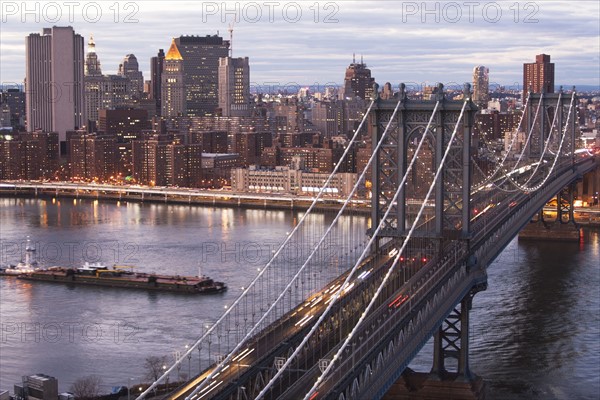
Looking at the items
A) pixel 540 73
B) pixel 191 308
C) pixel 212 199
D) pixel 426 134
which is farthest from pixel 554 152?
pixel 540 73

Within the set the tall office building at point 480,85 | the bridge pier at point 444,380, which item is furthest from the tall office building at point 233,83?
the bridge pier at point 444,380

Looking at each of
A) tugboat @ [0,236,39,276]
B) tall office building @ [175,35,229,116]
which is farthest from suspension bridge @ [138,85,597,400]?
tall office building @ [175,35,229,116]

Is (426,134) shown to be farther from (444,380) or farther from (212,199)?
(212,199)

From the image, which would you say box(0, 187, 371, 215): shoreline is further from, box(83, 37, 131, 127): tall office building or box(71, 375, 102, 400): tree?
box(83, 37, 131, 127): tall office building

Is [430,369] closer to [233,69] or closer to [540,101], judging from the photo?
[540,101]

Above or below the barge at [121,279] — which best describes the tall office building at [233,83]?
above

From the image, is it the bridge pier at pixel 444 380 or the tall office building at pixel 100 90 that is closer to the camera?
the bridge pier at pixel 444 380

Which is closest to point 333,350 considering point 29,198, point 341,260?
point 341,260

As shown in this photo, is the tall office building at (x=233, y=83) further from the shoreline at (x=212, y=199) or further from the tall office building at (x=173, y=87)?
the shoreline at (x=212, y=199)

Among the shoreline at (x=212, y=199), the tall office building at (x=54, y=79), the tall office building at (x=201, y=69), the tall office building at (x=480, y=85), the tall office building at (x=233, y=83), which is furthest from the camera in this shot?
the tall office building at (x=201, y=69)
